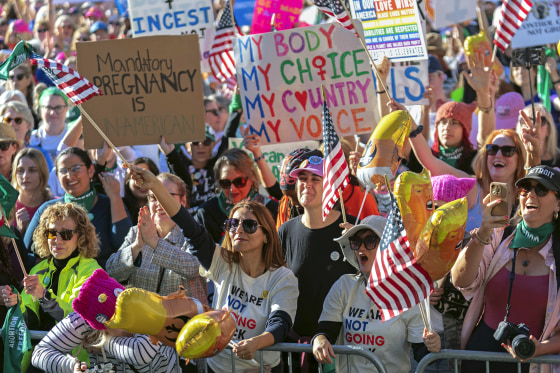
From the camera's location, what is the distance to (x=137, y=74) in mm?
6621

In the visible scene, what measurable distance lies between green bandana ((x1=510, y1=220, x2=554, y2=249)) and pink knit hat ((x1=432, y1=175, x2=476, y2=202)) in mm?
814

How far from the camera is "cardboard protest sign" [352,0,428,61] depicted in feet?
23.0

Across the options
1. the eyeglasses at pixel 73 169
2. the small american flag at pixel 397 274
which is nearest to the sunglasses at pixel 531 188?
the small american flag at pixel 397 274

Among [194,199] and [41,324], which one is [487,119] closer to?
[194,199]

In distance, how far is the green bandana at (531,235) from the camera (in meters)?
4.54

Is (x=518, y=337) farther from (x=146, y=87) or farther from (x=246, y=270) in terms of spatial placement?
(x=146, y=87)

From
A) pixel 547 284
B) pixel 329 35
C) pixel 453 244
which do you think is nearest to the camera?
pixel 453 244

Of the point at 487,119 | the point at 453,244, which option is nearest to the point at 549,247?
the point at 453,244

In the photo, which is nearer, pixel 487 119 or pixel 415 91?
pixel 487 119

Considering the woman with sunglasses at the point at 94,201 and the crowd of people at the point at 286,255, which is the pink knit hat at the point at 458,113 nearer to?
the crowd of people at the point at 286,255

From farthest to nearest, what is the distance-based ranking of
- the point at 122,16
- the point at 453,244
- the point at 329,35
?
1. the point at 122,16
2. the point at 329,35
3. the point at 453,244

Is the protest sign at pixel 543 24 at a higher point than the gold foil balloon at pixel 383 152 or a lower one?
higher

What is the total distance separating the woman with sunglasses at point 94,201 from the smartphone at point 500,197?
2903 millimetres

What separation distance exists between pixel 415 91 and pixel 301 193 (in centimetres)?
226
